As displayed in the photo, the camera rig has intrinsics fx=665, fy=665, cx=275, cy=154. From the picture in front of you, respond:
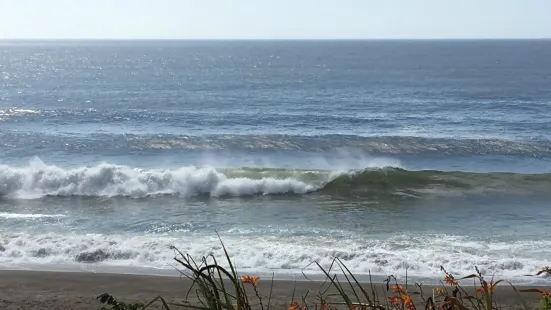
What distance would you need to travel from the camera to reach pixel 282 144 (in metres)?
28.3

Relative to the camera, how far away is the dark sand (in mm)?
10281

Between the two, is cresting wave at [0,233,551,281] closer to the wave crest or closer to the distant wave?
the wave crest

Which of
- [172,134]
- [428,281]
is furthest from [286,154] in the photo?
[428,281]

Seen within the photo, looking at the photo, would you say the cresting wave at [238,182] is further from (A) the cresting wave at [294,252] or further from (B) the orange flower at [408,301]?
(B) the orange flower at [408,301]

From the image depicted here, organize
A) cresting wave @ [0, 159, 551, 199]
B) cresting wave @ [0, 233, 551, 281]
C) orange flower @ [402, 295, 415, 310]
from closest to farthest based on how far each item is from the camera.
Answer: orange flower @ [402, 295, 415, 310] < cresting wave @ [0, 233, 551, 281] < cresting wave @ [0, 159, 551, 199]

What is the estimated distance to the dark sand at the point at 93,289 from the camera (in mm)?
10281

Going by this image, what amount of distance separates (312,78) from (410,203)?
47544 mm

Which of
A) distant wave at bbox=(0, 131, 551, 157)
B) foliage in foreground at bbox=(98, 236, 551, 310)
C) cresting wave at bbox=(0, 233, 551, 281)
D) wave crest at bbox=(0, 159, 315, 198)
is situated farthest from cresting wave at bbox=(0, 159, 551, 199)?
foliage in foreground at bbox=(98, 236, 551, 310)

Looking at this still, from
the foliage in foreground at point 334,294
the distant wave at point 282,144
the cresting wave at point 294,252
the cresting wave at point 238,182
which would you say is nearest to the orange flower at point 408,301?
the foliage in foreground at point 334,294

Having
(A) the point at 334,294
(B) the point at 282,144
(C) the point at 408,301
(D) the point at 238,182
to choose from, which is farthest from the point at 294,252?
(B) the point at 282,144

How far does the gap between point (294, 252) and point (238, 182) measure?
27.3 feet

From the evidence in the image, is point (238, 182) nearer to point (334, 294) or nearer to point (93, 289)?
point (93, 289)

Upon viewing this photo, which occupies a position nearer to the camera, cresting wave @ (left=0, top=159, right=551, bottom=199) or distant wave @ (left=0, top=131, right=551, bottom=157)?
cresting wave @ (left=0, top=159, right=551, bottom=199)

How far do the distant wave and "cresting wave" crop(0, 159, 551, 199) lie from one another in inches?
177
